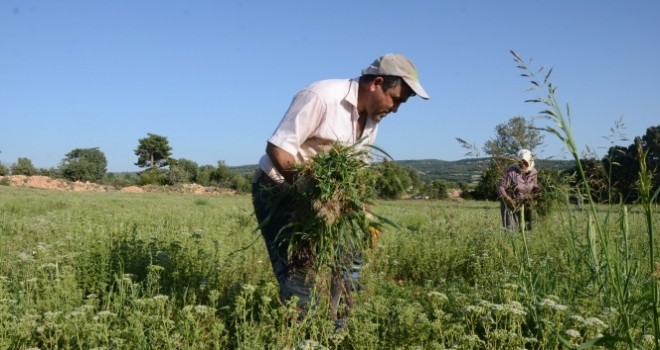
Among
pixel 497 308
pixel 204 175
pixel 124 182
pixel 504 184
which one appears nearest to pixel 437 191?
pixel 204 175

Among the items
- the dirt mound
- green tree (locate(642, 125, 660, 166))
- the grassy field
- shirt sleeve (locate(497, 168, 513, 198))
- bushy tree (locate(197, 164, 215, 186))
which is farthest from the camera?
bushy tree (locate(197, 164, 215, 186))

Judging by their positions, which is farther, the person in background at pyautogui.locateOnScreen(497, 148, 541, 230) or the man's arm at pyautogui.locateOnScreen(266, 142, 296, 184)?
the person in background at pyautogui.locateOnScreen(497, 148, 541, 230)

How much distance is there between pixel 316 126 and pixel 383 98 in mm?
434

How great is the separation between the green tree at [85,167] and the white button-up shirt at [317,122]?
60037 mm

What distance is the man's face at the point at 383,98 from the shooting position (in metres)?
3.48

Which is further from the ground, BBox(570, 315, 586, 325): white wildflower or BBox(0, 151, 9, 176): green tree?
BBox(0, 151, 9, 176): green tree

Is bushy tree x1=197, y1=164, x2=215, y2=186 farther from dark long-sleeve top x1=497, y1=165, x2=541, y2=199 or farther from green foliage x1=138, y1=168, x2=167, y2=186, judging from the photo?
dark long-sleeve top x1=497, y1=165, x2=541, y2=199

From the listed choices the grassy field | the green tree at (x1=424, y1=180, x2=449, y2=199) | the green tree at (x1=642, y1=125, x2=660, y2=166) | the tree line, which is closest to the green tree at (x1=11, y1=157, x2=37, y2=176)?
the tree line

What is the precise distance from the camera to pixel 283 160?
3291 millimetres

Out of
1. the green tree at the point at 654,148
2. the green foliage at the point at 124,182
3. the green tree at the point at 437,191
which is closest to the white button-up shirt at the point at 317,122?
the green tree at the point at 654,148

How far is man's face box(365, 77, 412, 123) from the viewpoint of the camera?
3.48 m

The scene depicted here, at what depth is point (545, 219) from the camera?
18.3 feet

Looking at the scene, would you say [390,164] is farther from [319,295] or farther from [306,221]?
[319,295]

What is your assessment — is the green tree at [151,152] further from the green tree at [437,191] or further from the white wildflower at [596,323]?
the white wildflower at [596,323]
